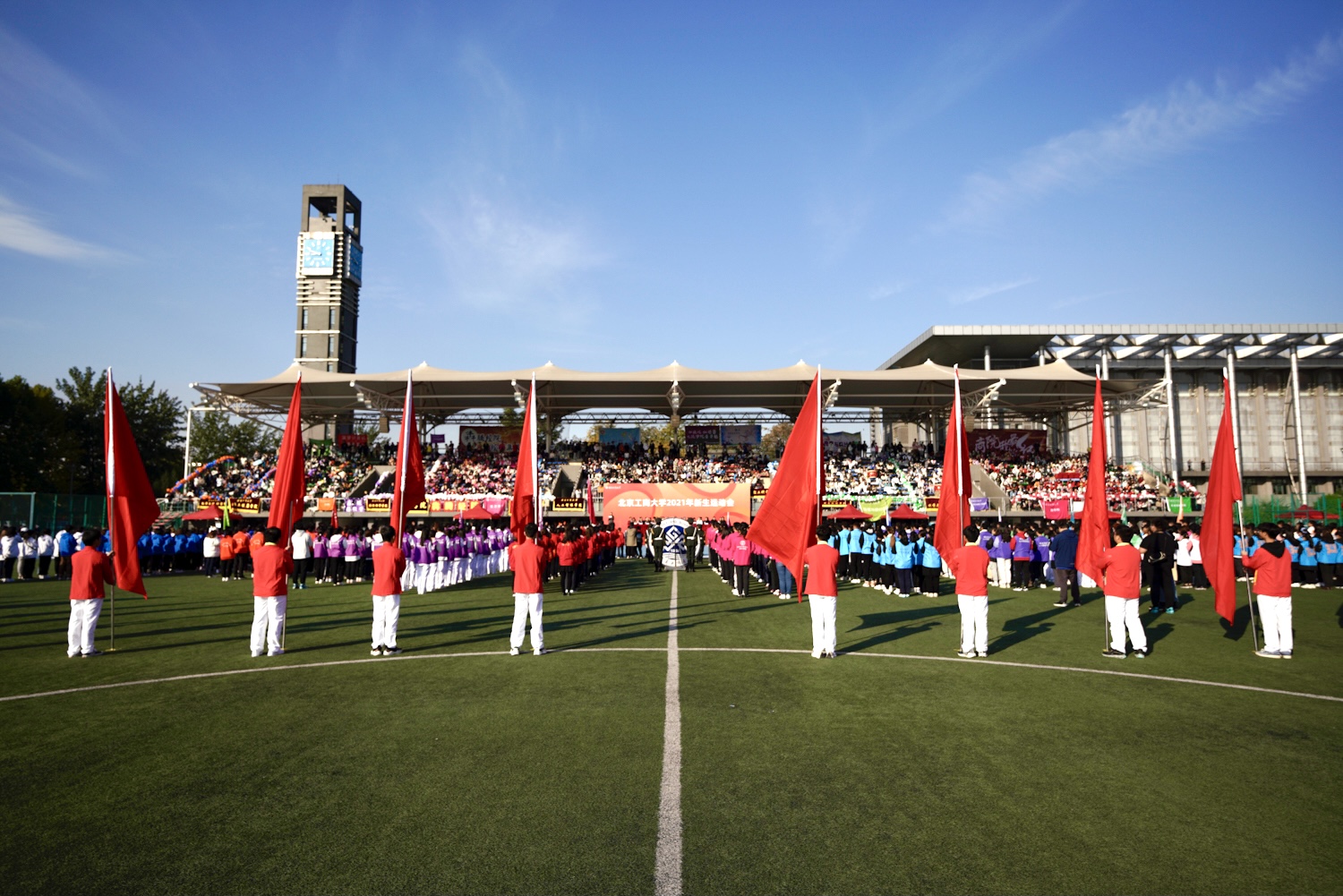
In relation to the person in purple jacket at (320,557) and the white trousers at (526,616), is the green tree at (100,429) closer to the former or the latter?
the person in purple jacket at (320,557)

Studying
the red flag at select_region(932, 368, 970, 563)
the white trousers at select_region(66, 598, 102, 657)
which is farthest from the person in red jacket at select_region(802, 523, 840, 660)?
the white trousers at select_region(66, 598, 102, 657)

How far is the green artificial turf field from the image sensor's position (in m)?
4.22

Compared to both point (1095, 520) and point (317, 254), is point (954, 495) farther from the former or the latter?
point (317, 254)

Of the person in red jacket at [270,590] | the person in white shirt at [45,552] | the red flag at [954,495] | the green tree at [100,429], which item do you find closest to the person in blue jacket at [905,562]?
the red flag at [954,495]

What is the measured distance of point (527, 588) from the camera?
10.4 meters

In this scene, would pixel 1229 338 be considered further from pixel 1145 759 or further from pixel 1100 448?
pixel 1145 759

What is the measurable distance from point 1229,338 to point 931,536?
4392 cm

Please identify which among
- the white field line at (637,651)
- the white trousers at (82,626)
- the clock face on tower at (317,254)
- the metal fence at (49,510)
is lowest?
the white field line at (637,651)

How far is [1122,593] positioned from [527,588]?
7974 millimetres

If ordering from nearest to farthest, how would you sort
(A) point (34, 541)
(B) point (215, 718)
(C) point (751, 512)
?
(B) point (215, 718) → (A) point (34, 541) → (C) point (751, 512)

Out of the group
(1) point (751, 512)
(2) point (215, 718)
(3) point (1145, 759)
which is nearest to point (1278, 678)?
(3) point (1145, 759)

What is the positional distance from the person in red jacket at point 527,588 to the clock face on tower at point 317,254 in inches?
2856

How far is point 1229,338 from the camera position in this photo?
168 feet

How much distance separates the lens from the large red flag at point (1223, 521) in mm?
10867
